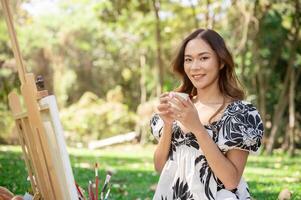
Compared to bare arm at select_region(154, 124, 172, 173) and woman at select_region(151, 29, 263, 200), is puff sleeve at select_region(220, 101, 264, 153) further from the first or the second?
bare arm at select_region(154, 124, 172, 173)

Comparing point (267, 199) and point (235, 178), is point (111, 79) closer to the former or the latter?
point (267, 199)

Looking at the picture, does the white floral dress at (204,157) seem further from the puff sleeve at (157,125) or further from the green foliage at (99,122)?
the green foliage at (99,122)

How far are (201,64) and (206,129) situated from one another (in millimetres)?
312

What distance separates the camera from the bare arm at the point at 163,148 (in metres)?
2.69

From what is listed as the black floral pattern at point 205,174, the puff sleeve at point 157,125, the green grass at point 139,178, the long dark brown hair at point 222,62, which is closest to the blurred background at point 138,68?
the green grass at point 139,178

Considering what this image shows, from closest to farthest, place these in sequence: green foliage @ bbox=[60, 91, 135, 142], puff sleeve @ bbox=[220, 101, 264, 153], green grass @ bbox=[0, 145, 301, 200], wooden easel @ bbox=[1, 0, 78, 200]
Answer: wooden easel @ bbox=[1, 0, 78, 200], puff sleeve @ bbox=[220, 101, 264, 153], green grass @ bbox=[0, 145, 301, 200], green foliage @ bbox=[60, 91, 135, 142]

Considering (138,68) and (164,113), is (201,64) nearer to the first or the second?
(164,113)

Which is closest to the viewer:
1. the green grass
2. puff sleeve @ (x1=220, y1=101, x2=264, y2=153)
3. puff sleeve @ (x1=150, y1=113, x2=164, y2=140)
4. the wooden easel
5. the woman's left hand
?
the wooden easel

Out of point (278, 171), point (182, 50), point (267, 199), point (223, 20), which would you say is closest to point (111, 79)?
point (223, 20)

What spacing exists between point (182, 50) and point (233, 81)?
0.30 meters

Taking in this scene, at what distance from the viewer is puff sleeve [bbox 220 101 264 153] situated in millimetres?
2463

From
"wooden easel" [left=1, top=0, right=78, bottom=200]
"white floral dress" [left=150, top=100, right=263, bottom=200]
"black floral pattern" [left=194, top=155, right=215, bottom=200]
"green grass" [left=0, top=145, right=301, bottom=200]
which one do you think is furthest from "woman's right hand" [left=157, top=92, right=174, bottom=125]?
"green grass" [left=0, top=145, right=301, bottom=200]

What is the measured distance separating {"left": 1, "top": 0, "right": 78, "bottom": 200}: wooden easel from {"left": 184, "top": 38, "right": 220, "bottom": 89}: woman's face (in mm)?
825

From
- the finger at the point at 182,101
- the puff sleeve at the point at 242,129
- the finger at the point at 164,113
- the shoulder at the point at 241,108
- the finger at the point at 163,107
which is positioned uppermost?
the finger at the point at 182,101
